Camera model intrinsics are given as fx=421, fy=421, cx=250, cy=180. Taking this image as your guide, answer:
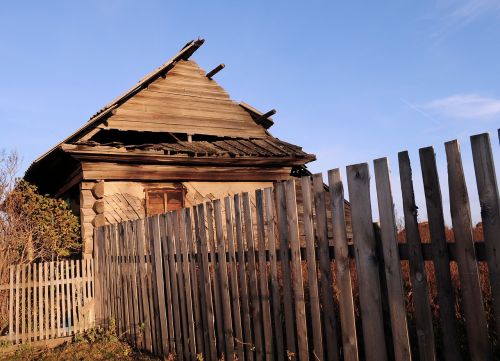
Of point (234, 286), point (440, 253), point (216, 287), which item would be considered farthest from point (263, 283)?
point (440, 253)

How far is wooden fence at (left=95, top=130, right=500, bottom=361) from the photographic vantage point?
8.03ft

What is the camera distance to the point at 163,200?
10344mm

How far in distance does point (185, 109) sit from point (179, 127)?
2.27 feet

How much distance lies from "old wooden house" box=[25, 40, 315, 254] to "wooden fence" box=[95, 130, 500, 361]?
11.5 ft

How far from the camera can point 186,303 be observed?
527cm

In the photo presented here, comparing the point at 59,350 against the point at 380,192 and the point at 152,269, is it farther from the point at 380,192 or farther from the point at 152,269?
the point at 380,192

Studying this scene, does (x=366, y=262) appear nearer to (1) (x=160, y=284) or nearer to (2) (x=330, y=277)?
(2) (x=330, y=277)

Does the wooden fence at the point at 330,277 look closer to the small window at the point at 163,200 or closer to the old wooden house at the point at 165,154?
the old wooden house at the point at 165,154

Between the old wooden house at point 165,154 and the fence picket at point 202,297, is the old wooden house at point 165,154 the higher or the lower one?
the higher one

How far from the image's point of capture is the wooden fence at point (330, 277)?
8.03 ft

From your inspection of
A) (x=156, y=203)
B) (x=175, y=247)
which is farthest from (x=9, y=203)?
(x=175, y=247)

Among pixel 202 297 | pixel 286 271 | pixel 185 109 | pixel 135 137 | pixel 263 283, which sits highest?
pixel 185 109

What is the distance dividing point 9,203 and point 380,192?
8418 mm

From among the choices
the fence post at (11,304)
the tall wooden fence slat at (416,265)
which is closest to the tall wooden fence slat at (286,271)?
the tall wooden fence slat at (416,265)
